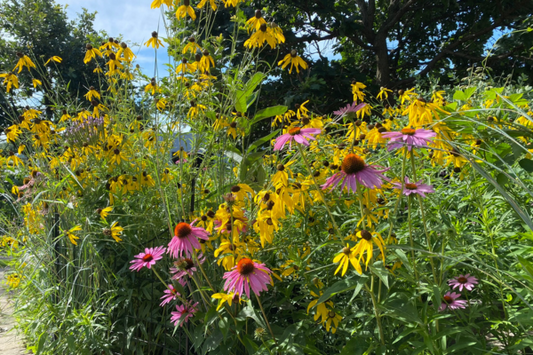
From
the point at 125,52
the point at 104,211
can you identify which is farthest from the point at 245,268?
the point at 125,52

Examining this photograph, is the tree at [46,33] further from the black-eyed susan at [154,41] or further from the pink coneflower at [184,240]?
the pink coneflower at [184,240]

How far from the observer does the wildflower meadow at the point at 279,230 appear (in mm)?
997

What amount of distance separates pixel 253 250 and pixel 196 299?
330 mm

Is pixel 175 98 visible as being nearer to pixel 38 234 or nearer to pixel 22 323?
pixel 38 234

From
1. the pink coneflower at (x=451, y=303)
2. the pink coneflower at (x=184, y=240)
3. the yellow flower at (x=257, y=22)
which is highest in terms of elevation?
the yellow flower at (x=257, y=22)

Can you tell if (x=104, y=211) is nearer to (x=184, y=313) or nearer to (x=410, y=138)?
(x=184, y=313)

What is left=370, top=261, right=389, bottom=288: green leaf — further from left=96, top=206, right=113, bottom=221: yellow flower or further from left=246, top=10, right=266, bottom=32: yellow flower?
left=246, top=10, right=266, bottom=32: yellow flower

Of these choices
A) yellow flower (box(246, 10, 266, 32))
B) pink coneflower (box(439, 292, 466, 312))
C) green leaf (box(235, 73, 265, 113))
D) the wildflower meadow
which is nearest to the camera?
the wildflower meadow

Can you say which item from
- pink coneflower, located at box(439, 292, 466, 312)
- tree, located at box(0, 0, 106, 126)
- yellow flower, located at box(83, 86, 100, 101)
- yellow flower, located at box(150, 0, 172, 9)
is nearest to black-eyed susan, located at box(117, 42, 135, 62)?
yellow flower, located at box(83, 86, 100, 101)

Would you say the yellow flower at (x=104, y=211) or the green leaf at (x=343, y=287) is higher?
the yellow flower at (x=104, y=211)

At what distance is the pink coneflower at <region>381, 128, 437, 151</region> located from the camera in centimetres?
86

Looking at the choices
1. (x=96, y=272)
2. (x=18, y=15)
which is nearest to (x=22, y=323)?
(x=96, y=272)

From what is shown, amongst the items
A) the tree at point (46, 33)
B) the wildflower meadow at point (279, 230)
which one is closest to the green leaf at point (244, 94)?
the wildflower meadow at point (279, 230)

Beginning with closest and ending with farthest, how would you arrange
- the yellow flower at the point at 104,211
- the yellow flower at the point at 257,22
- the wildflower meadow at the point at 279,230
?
the wildflower meadow at the point at 279,230
the yellow flower at the point at 104,211
the yellow flower at the point at 257,22
